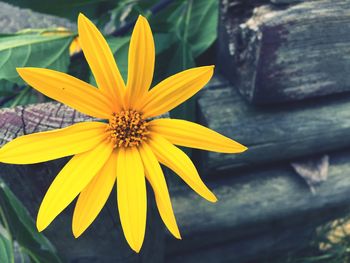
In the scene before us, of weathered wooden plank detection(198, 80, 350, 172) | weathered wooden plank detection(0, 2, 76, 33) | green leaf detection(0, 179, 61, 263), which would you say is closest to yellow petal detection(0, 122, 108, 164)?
green leaf detection(0, 179, 61, 263)

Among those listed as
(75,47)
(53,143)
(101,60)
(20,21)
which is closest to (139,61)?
(101,60)

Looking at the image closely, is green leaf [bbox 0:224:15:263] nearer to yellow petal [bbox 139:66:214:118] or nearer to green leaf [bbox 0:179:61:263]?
green leaf [bbox 0:179:61:263]

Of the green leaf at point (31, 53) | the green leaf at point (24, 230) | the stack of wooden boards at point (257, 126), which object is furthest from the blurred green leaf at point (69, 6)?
the green leaf at point (24, 230)

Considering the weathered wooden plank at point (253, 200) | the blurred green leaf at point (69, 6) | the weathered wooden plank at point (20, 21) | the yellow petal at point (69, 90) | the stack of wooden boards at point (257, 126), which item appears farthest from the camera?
the weathered wooden plank at point (20, 21)

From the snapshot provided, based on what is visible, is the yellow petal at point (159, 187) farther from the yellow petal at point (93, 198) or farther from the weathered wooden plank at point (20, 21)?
the weathered wooden plank at point (20, 21)

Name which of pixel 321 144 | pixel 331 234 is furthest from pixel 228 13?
pixel 331 234
